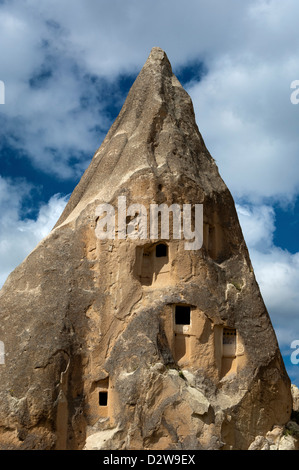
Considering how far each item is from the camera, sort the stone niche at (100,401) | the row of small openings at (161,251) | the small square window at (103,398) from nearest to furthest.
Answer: the stone niche at (100,401)
the small square window at (103,398)
the row of small openings at (161,251)

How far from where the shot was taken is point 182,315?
73.7ft

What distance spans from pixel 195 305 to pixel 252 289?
268 centimetres

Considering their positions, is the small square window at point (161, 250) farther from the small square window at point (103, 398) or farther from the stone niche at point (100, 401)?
the small square window at point (103, 398)

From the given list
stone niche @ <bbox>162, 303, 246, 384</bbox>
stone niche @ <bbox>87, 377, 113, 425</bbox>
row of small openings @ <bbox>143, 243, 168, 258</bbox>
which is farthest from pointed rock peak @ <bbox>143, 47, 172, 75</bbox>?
stone niche @ <bbox>87, 377, 113, 425</bbox>

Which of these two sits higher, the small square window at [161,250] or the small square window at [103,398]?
the small square window at [161,250]

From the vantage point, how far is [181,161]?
24.2 m

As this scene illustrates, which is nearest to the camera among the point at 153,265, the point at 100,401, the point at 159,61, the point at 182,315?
the point at 100,401

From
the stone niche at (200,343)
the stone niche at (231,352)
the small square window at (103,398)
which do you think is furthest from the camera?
the stone niche at (231,352)

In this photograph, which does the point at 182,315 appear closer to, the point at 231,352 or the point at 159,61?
the point at 231,352

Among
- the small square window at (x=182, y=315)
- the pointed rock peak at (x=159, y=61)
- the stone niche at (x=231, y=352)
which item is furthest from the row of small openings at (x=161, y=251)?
the pointed rock peak at (x=159, y=61)

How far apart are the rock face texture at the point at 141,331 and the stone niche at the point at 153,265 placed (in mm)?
41

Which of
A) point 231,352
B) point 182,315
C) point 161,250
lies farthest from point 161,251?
point 231,352

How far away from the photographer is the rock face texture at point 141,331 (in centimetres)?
2008

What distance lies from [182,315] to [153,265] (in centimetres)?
215
